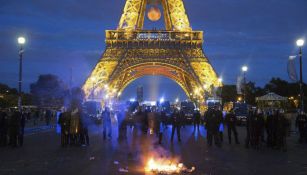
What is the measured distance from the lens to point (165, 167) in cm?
1324

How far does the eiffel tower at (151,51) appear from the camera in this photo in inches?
2336

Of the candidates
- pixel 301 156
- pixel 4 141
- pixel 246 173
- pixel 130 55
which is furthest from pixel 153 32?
pixel 246 173

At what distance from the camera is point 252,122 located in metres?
20.0

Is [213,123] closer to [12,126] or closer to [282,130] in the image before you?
[282,130]

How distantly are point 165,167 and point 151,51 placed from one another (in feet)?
162

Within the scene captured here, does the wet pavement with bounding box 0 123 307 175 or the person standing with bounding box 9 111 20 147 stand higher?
the person standing with bounding box 9 111 20 147

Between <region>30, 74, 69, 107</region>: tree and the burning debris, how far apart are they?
74213mm

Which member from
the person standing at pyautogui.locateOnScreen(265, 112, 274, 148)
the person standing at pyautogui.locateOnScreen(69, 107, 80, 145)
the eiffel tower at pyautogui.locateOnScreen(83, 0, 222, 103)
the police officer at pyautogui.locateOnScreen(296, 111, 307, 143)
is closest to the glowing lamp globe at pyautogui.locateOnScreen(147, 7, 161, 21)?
the eiffel tower at pyautogui.locateOnScreen(83, 0, 222, 103)

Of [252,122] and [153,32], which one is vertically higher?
[153,32]

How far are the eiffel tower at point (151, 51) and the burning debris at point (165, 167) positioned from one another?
44.0 metres

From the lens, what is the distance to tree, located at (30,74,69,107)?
92188 millimetres

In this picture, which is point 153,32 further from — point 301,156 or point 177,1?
point 301,156

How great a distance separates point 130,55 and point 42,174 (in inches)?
1972

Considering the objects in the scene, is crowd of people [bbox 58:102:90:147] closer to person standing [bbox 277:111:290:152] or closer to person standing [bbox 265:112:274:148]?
person standing [bbox 265:112:274:148]
